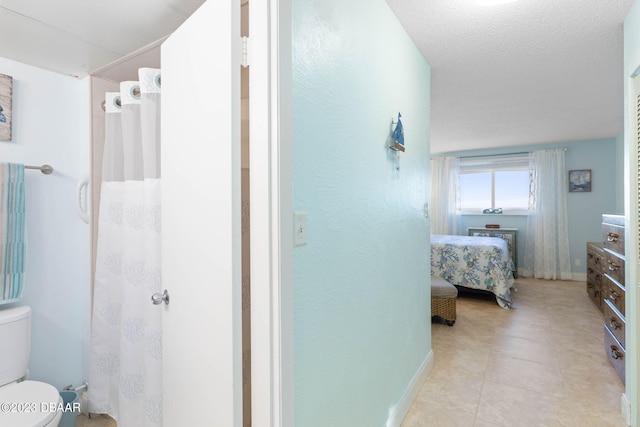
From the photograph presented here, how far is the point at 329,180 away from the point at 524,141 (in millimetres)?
5365

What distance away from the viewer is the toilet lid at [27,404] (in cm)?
127

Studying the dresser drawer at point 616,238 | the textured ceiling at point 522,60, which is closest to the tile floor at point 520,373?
the dresser drawer at point 616,238

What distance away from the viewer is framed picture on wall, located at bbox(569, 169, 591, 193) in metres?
5.23

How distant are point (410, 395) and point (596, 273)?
3230mm

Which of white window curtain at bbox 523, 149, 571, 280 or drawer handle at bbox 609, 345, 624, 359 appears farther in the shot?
white window curtain at bbox 523, 149, 571, 280

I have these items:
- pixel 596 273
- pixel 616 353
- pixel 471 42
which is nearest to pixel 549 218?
pixel 596 273

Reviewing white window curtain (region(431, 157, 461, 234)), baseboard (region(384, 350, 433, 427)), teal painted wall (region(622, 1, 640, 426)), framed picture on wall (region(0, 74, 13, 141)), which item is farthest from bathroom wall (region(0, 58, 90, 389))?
white window curtain (region(431, 157, 461, 234))

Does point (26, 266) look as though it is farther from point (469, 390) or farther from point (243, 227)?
point (469, 390)

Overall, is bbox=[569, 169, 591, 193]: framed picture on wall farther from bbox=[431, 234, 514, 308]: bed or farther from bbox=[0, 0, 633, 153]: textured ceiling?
bbox=[431, 234, 514, 308]: bed

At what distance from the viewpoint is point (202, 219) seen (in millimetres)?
1096

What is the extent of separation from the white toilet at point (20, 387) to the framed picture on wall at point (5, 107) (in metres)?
0.95

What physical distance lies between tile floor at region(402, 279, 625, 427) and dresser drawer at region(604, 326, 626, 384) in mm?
71

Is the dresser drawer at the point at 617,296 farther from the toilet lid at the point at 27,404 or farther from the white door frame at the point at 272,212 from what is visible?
the toilet lid at the point at 27,404

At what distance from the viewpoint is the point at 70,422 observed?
1.78 metres
